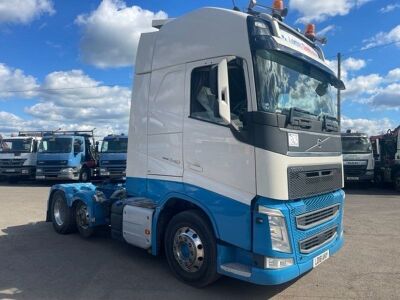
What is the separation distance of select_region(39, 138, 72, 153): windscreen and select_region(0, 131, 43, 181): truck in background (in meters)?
1.60

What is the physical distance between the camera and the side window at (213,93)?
4.83m

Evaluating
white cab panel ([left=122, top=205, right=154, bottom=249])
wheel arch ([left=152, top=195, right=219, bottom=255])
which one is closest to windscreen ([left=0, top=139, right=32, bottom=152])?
white cab panel ([left=122, top=205, right=154, bottom=249])

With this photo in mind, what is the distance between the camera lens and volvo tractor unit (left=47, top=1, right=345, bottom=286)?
4.67m

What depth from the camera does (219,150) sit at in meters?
5.08

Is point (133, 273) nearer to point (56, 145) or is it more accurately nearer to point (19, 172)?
point (56, 145)

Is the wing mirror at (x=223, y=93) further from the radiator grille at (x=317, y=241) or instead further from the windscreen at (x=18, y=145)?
the windscreen at (x=18, y=145)

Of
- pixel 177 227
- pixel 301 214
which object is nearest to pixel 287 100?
pixel 301 214

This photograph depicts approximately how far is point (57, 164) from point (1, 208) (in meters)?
8.51

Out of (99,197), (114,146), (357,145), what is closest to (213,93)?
(99,197)

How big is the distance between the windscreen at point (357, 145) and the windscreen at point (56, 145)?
13.4m

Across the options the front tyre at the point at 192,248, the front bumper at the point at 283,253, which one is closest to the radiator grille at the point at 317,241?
the front bumper at the point at 283,253

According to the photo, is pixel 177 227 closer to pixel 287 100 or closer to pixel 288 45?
pixel 287 100

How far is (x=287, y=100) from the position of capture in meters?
5.01

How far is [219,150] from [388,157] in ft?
56.5
